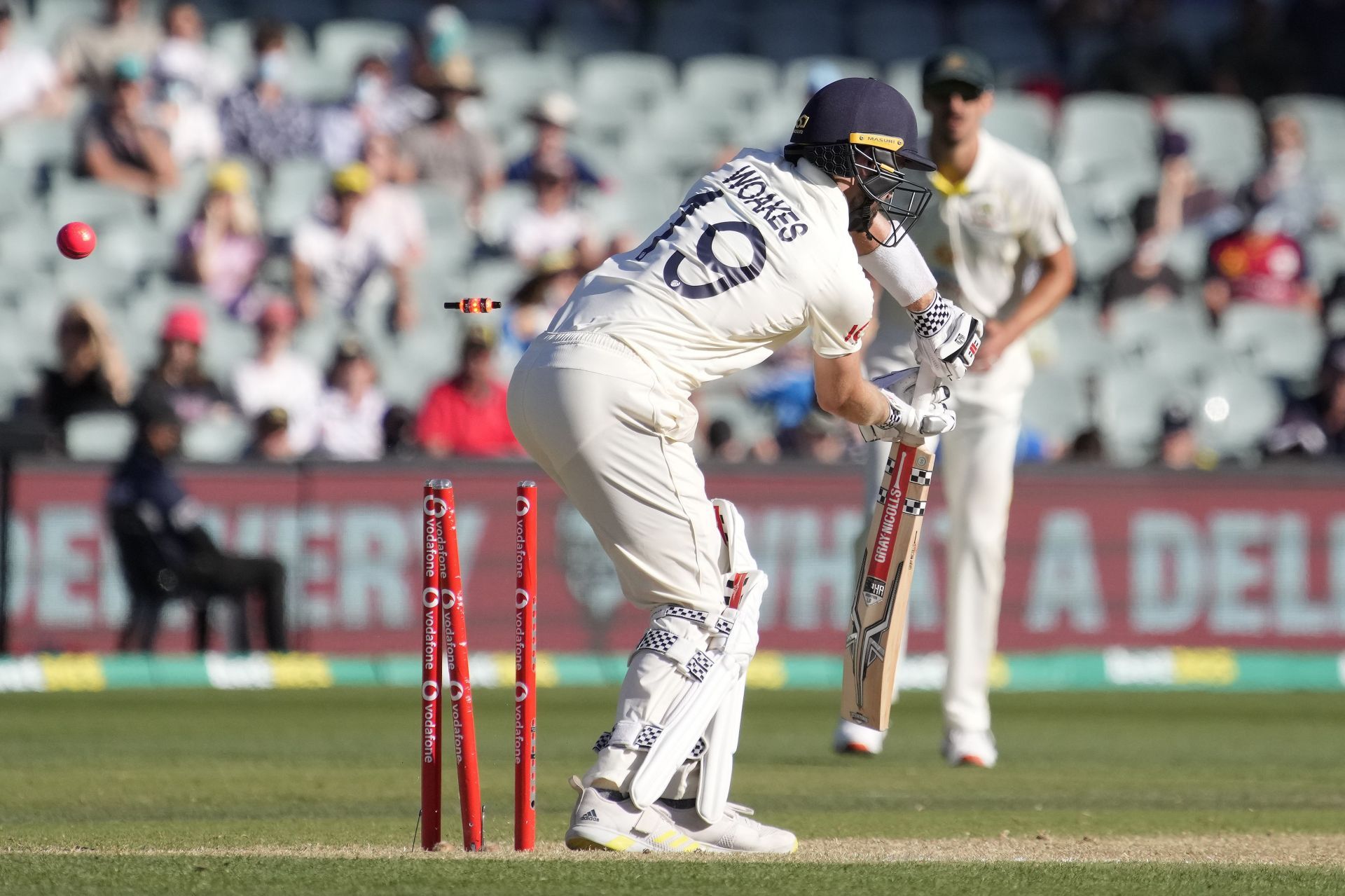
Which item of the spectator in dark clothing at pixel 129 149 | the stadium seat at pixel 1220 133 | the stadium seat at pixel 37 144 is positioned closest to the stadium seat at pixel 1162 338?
the stadium seat at pixel 1220 133

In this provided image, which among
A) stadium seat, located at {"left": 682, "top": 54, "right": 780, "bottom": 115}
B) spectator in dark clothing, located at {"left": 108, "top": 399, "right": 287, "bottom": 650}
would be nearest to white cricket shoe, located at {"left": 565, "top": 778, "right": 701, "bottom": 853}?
spectator in dark clothing, located at {"left": 108, "top": 399, "right": 287, "bottom": 650}

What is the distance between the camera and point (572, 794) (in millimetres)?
6754

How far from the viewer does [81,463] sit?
11031 mm

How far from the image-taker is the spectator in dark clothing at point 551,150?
14.7 meters

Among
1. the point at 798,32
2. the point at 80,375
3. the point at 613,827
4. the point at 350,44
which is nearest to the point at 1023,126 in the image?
the point at 798,32

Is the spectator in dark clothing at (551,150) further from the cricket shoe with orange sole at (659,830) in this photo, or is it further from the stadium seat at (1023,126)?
the cricket shoe with orange sole at (659,830)

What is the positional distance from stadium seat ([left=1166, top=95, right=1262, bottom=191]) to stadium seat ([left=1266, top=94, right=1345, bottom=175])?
26cm

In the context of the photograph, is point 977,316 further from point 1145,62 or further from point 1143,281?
point 1145,62

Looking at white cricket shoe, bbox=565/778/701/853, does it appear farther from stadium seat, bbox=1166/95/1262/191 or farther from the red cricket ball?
stadium seat, bbox=1166/95/1262/191

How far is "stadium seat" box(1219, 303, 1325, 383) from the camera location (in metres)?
14.7

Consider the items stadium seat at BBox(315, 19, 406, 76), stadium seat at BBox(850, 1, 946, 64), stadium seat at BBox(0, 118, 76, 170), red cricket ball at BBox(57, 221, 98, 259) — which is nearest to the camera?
red cricket ball at BBox(57, 221, 98, 259)

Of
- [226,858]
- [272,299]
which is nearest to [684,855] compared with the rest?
[226,858]

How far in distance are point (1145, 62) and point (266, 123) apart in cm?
751

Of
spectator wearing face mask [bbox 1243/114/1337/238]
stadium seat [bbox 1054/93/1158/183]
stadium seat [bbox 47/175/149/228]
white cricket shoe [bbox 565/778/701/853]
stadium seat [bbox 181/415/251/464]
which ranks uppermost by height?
stadium seat [bbox 1054/93/1158/183]
